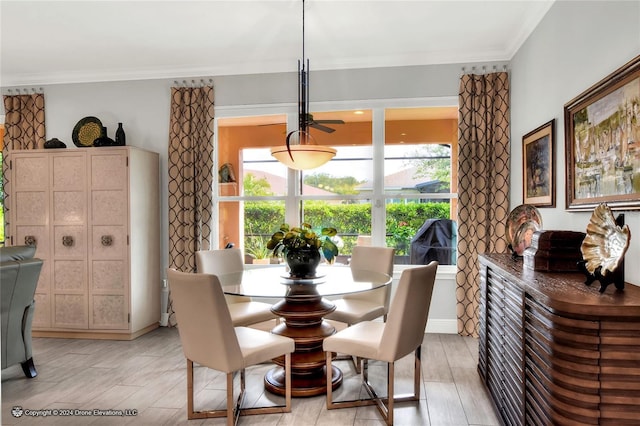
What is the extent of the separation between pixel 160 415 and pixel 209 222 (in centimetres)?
221

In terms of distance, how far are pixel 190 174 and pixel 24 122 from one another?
2.11m

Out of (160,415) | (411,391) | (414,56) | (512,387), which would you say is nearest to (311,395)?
(411,391)

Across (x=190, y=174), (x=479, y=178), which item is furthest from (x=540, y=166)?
(x=190, y=174)

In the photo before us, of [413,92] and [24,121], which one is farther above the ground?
[413,92]

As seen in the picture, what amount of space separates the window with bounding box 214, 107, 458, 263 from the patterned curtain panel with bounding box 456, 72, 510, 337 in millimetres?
228

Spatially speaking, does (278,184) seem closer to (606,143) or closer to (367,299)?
(367,299)

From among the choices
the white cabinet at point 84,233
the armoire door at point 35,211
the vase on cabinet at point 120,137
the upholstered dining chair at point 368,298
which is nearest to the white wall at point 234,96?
the vase on cabinet at point 120,137

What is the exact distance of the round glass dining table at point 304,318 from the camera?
2695 millimetres

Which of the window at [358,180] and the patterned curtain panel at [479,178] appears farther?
the window at [358,180]

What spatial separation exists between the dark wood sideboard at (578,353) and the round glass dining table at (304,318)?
3.55 feet

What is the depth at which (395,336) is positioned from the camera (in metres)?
2.28

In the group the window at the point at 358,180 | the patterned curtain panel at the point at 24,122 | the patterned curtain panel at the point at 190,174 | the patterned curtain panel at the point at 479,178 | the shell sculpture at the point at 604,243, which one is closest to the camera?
the shell sculpture at the point at 604,243

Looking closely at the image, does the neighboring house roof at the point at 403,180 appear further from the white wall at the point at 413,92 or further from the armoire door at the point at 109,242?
the armoire door at the point at 109,242

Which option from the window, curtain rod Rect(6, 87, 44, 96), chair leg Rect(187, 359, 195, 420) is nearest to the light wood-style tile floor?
chair leg Rect(187, 359, 195, 420)
